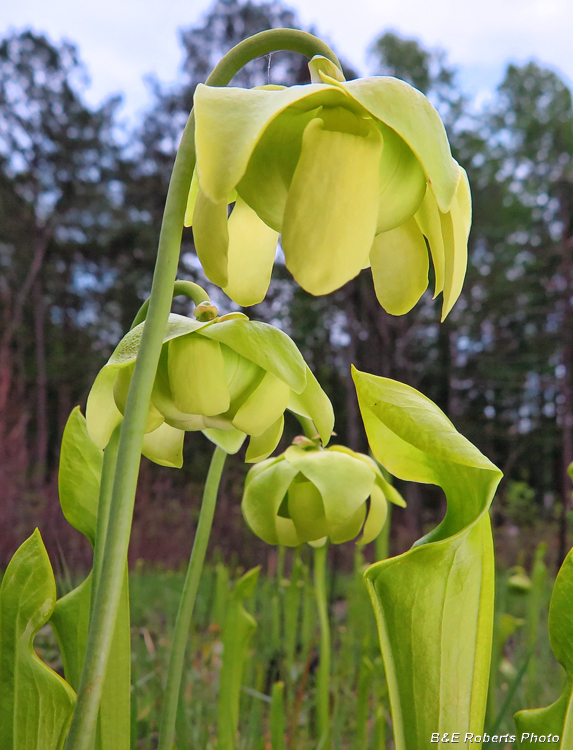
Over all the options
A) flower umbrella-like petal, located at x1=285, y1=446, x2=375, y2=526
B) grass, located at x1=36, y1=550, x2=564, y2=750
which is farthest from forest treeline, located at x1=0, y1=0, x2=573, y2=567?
flower umbrella-like petal, located at x1=285, y1=446, x2=375, y2=526

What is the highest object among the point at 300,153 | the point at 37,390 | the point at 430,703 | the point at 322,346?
A: the point at 322,346

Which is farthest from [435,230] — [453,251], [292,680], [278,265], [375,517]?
[278,265]

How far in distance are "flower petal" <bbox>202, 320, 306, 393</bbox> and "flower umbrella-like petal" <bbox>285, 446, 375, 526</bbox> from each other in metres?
0.23

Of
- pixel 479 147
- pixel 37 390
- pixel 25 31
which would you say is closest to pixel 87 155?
pixel 25 31

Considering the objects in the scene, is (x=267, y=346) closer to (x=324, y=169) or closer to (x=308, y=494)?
(x=324, y=169)

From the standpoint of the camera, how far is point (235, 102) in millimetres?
200

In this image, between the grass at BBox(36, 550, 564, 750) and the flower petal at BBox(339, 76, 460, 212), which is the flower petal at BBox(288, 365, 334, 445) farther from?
the grass at BBox(36, 550, 564, 750)

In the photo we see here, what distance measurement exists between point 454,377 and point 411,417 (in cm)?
701

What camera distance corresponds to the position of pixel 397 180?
0.24 m

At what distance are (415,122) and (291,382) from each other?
131mm

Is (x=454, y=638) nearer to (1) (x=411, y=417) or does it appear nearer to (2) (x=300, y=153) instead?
(1) (x=411, y=417)

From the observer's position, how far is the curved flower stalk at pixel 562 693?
0.23 meters

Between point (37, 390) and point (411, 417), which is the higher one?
point (37, 390)

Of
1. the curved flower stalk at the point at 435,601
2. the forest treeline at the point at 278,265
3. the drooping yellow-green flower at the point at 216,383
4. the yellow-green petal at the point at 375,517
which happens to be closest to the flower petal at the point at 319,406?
the drooping yellow-green flower at the point at 216,383
